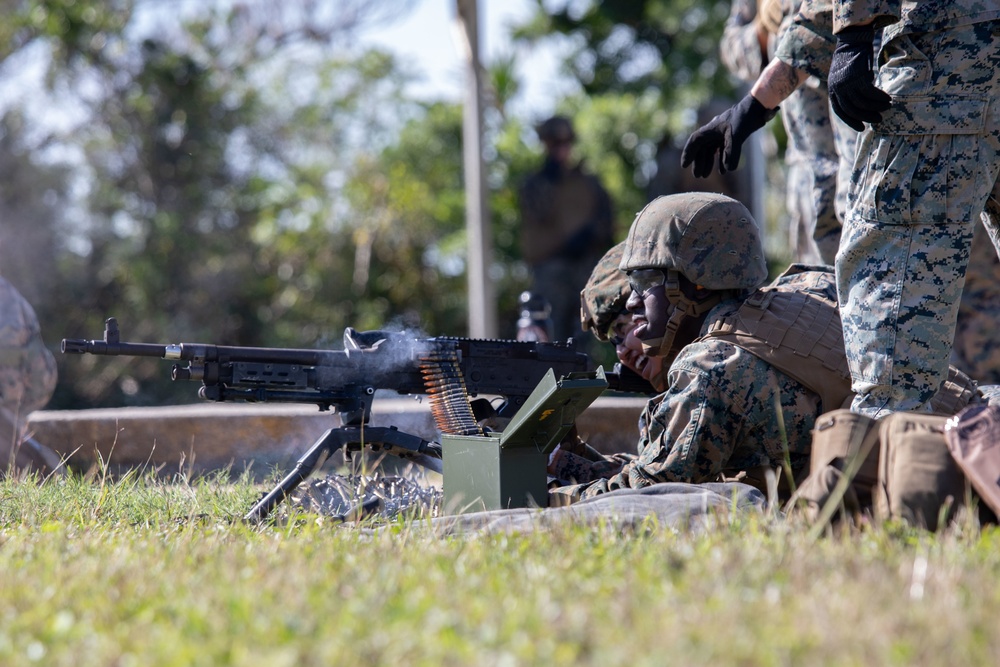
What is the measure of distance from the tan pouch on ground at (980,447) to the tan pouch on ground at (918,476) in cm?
4

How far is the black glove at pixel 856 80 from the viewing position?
3547mm

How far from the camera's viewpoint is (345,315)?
613 inches

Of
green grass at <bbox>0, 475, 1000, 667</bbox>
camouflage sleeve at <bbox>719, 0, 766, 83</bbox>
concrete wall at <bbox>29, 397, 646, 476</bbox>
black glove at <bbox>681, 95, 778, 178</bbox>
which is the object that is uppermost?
camouflage sleeve at <bbox>719, 0, 766, 83</bbox>

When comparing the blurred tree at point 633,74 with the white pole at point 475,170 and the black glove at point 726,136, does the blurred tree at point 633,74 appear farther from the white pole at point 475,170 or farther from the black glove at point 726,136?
the black glove at point 726,136

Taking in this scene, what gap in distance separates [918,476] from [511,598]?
122 cm

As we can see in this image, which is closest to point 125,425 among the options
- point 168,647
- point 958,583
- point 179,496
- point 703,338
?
point 179,496

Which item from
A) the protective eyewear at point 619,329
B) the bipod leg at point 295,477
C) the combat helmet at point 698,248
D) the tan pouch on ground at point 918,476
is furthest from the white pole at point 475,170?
the tan pouch on ground at point 918,476

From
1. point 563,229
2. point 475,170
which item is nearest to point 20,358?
point 475,170

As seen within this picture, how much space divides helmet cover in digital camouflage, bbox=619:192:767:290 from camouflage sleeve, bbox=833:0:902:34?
0.75 m

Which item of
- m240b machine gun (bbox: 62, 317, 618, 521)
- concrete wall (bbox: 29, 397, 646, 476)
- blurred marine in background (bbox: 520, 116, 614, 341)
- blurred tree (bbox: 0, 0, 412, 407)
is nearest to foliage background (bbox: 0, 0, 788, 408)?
blurred tree (bbox: 0, 0, 412, 407)

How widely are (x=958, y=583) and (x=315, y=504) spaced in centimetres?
229

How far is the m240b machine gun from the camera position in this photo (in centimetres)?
415

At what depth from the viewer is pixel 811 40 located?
4027 mm

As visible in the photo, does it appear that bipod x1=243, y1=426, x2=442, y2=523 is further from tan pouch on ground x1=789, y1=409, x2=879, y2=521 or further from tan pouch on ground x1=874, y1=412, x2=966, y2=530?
tan pouch on ground x1=874, y1=412, x2=966, y2=530
